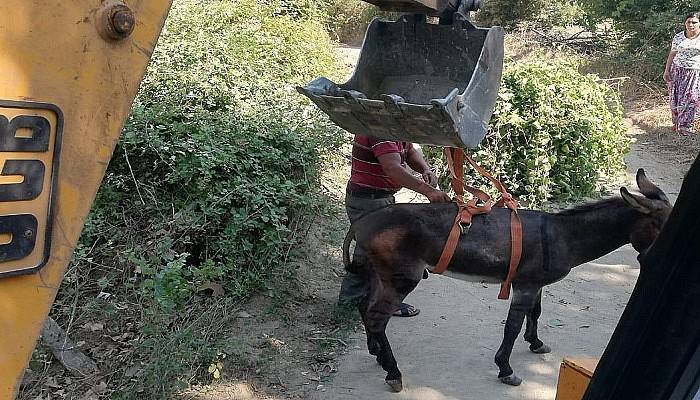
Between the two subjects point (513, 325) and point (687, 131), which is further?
point (687, 131)

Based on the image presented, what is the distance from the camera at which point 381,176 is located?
204 inches

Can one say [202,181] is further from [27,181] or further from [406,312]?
[27,181]

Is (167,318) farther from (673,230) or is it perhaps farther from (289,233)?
(673,230)

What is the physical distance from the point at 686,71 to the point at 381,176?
8.85 meters

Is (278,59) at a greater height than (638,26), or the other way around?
(638,26)

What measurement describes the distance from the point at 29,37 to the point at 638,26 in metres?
17.3

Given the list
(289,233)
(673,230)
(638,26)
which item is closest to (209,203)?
(289,233)

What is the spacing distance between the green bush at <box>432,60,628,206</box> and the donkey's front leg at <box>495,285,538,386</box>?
12.2 ft

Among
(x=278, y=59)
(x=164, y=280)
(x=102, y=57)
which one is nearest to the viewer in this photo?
(x=102, y=57)

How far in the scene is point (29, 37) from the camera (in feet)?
4.59

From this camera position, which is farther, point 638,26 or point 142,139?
point 638,26

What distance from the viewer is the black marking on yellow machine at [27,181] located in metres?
1.38

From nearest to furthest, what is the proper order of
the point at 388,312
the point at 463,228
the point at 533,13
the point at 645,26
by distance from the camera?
the point at 463,228, the point at 388,312, the point at 645,26, the point at 533,13

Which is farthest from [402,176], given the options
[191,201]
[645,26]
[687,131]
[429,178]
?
[645,26]
